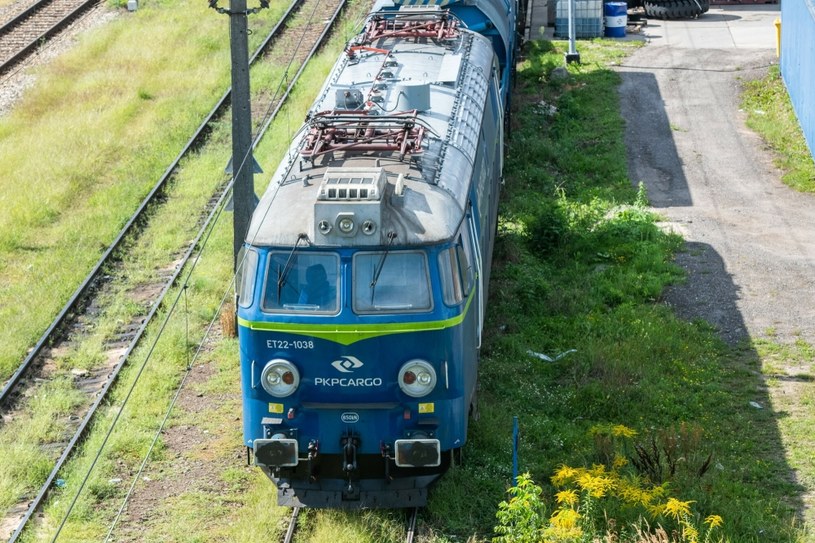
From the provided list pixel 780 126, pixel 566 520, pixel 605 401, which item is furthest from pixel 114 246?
pixel 780 126

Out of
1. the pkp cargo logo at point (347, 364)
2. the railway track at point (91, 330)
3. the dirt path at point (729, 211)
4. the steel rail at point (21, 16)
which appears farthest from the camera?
the steel rail at point (21, 16)

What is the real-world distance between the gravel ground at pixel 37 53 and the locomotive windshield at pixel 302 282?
56.8ft

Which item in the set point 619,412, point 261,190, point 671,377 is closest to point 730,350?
point 671,377

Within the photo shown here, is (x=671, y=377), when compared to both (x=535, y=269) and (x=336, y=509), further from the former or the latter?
(x=336, y=509)

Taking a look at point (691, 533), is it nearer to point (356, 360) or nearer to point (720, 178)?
point (356, 360)

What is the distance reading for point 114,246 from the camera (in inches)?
755

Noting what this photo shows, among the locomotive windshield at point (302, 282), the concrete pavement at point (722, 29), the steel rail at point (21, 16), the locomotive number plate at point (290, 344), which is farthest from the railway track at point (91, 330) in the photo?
the concrete pavement at point (722, 29)

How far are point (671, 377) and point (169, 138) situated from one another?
515 inches

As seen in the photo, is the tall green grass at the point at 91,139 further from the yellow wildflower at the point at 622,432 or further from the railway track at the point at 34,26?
the yellow wildflower at the point at 622,432

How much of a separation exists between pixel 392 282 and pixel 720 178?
1356cm

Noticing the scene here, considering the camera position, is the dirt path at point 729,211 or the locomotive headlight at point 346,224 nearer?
the locomotive headlight at point 346,224

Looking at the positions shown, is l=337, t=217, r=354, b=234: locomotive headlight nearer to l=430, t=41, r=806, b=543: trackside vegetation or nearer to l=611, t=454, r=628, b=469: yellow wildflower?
l=430, t=41, r=806, b=543: trackside vegetation

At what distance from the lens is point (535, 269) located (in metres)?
18.2

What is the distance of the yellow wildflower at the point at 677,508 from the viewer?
1048 cm
